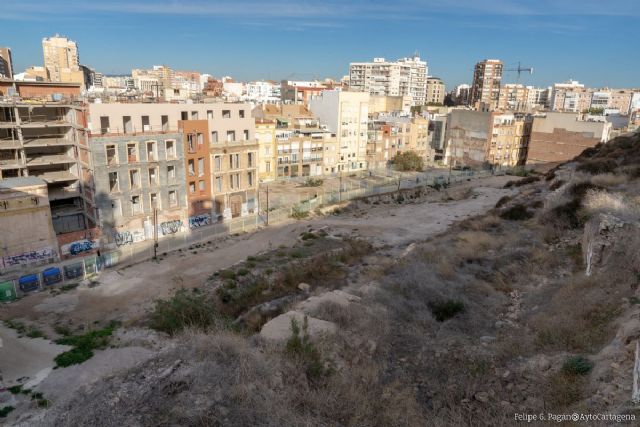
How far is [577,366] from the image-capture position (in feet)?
39.5

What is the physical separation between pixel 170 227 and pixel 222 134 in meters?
12.6

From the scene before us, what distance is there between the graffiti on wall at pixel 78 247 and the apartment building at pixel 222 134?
37.3ft

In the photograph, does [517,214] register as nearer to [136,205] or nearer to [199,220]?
[199,220]

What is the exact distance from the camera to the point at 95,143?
4181 centimetres

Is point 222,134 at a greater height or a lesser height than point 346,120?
lesser

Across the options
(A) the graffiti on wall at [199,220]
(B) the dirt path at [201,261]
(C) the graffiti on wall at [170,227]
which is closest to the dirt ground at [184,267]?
(B) the dirt path at [201,261]

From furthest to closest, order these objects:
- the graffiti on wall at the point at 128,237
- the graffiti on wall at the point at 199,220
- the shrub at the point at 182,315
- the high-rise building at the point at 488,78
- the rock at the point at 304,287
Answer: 1. the high-rise building at the point at 488,78
2. the graffiti on wall at the point at 199,220
3. the graffiti on wall at the point at 128,237
4. the rock at the point at 304,287
5. the shrub at the point at 182,315

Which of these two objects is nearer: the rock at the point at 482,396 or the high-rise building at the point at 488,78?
the rock at the point at 482,396

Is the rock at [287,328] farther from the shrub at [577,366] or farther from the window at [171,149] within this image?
the window at [171,149]

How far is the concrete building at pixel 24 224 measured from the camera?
123 ft

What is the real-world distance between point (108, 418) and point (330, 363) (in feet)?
20.6

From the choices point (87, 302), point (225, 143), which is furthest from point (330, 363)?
point (225, 143)

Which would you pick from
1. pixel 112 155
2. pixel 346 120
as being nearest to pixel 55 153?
pixel 112 155

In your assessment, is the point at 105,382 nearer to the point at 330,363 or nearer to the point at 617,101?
the point at 330,363
